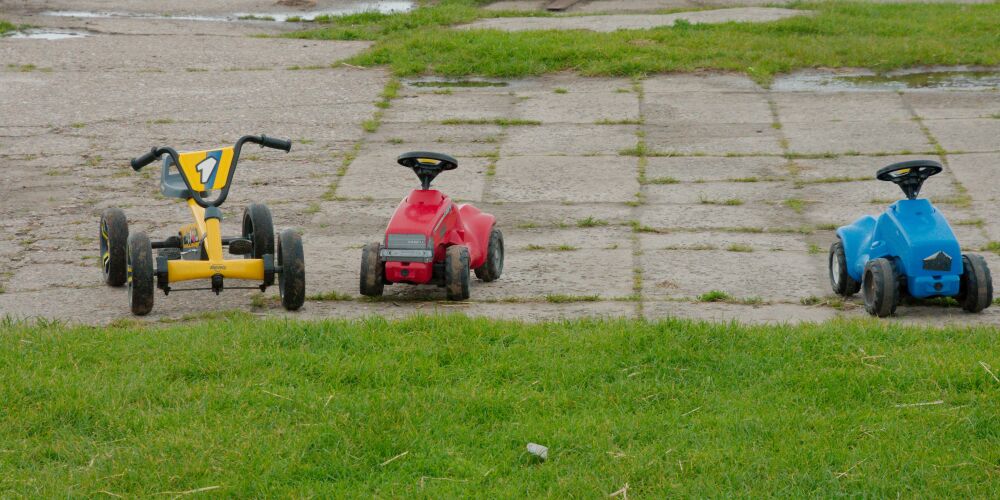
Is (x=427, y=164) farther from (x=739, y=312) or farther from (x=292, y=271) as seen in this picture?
(x=739, y=312)

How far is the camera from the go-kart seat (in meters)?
7.57

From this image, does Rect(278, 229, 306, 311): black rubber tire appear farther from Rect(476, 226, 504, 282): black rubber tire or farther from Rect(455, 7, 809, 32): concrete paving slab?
Rect(455, 7, 809, 32): concrete paving slab

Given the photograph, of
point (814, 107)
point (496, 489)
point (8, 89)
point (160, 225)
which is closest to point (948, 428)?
point (496, 489)

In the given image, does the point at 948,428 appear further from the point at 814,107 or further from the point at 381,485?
the point at 814,107

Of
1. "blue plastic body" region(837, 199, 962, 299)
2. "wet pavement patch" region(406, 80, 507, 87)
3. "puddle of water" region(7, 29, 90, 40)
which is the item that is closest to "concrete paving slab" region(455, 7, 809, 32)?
"wet pavement patch" region(406, 80, 507, 87)

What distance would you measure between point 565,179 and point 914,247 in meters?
A: 4.00

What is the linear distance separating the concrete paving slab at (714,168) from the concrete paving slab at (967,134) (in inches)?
63.6

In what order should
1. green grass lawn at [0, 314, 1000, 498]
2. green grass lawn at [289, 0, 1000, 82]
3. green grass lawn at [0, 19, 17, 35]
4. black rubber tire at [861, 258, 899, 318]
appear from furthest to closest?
green grass lawn at [0, 19, 17, 35] → green grass lawn at [289, 0, 1000, 82] → black rubber tire at [861, 258, 899, 318] → green grass lawn at [0, 314, 1000, 498]

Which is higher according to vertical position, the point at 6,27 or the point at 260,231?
the point at 6,27

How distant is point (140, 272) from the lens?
6.99 m

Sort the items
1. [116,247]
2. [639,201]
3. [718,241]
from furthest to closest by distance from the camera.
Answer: [639,201], [718,241], [116,247]

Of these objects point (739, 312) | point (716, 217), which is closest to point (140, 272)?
point (739, 312)

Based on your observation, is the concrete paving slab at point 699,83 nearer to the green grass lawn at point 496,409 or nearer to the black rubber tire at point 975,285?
the black rubber tire at point 975,285

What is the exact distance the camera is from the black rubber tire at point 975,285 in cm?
688
